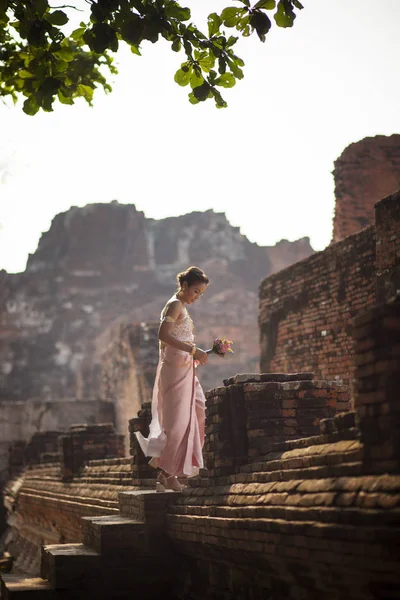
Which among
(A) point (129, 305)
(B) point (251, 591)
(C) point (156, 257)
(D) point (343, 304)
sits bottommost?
(B) point (251, 591)

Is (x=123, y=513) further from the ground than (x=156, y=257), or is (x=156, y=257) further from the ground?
(x=156, y=257)

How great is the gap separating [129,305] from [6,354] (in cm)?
664

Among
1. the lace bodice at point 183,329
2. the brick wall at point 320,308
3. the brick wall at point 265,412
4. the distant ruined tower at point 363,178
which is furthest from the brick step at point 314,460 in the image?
the distant ruined tower at point 363,178

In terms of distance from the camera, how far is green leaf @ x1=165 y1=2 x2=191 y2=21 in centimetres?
498

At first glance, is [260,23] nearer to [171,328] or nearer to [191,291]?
[191,291]

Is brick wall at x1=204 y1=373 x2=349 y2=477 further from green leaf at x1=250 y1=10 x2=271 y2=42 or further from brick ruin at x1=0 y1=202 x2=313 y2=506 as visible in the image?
brick ruin at x1=0 y1=202 x2=313 y2=506

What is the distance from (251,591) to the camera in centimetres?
465

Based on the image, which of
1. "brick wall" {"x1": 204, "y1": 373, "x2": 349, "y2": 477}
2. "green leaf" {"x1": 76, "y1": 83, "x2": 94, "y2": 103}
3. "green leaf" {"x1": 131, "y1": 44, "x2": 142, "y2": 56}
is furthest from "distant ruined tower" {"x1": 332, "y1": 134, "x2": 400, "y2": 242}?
"green leaf" {"x1": 131, "y1": 44, "x2": 142, "y2": 56}

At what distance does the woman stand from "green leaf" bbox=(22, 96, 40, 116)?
62.5 inches

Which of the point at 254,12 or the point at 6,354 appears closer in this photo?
the point at 254,12

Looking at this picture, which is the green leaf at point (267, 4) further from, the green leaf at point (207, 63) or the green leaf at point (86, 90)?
the green leaf at point (86, 90)

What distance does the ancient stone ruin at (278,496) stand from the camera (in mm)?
3674

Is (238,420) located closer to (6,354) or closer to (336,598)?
(336,598)

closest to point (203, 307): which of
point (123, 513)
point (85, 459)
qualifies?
point (85, 459)
